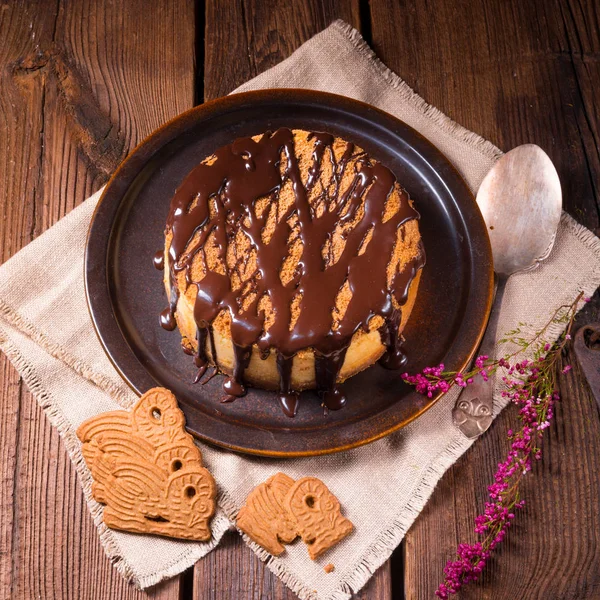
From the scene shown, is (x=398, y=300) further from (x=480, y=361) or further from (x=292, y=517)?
(x=292, y=517)

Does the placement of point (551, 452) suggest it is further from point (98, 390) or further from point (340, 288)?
point (98, 390)

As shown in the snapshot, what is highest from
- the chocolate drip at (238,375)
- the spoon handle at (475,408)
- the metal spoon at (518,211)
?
the metal spoon at (518,211)

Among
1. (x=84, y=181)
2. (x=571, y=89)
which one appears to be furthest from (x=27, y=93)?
(x=571, y=89)

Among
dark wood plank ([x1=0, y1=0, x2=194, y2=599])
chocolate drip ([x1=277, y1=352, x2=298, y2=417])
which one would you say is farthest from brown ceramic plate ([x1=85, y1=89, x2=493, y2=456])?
dark wood plank ([x1=0, y1=0, x2=194, y2=599])

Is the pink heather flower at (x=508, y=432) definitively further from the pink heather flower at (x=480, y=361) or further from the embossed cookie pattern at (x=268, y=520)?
the embossed cookie pattern at (x=268, y=520)

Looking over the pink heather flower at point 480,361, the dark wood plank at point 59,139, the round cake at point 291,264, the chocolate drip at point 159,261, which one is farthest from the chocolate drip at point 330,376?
the dark wood plank at point 59,139

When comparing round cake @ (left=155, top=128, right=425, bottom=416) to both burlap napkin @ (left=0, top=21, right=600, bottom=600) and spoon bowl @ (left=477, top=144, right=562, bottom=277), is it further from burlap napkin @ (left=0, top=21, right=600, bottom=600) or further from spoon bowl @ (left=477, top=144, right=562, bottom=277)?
spoon bowl @ (left=477, top=144, right=562, bottom=277)
